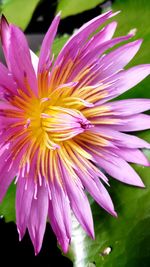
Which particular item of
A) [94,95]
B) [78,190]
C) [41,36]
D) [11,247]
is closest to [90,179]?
[78,190]

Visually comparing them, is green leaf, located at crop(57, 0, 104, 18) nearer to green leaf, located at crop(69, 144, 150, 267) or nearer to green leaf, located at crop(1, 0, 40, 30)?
green leaf, located at crop(1, 0, 40, 30)

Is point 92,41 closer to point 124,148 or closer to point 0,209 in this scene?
point 124,148

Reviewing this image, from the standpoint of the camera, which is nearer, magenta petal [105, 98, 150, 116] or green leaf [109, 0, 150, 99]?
magenta petal [105, 98, 150, 116]

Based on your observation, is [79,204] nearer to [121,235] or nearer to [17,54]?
[121,235]

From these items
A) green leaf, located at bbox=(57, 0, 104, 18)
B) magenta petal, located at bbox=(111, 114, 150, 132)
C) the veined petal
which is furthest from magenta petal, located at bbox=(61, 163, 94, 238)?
green leaf, located at bbox=(57, 0, 104, 18)

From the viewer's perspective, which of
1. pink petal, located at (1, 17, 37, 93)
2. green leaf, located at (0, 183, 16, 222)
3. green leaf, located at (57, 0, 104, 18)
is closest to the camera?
pink petal, located at (1, 17, 37, 93)

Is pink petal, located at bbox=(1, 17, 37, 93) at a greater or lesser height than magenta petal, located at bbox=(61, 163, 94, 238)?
greater
